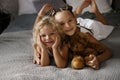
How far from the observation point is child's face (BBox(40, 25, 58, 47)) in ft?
4.17

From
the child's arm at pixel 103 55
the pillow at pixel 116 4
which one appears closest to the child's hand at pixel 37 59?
the child's arm at pixel 103 55

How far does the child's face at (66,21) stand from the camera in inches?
51.0

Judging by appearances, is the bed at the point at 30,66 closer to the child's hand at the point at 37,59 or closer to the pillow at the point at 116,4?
the child's hand at the point at 37,59

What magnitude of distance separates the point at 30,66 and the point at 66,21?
335mm

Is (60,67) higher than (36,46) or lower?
lower

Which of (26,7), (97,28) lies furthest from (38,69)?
(26,7)

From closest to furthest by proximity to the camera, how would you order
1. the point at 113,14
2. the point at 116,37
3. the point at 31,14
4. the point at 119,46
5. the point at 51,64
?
the point at 51,64 < the point at 119,46 < the point at 116,37 < the point at 113,14 < the point at 31,14

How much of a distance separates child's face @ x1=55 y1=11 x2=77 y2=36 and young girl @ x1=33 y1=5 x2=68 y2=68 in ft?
0.11

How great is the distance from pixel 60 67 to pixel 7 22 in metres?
1.38

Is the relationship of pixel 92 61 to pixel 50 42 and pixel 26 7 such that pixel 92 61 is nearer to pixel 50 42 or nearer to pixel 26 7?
pixel 50 42

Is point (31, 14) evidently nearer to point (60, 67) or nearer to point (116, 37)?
point (116, 37)

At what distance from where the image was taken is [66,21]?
51.1 inches

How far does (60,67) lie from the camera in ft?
4.34

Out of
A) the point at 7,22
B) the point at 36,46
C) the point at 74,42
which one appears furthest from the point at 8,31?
the point at 74,42
